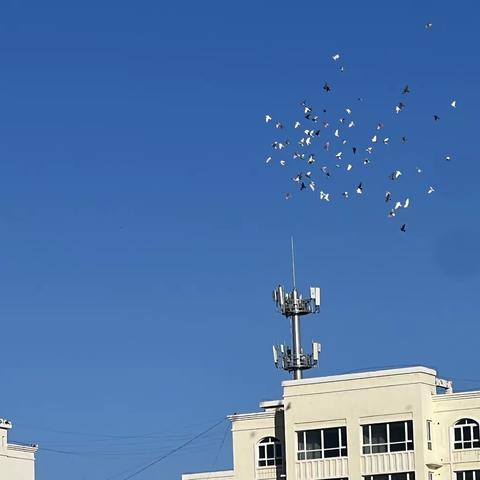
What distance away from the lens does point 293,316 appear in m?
113

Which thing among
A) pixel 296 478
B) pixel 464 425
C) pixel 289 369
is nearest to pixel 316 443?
pixel 296 478

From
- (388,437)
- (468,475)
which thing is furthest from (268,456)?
(468,475)

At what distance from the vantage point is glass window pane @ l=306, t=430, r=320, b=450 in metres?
89.8

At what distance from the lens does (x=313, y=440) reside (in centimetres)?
8988

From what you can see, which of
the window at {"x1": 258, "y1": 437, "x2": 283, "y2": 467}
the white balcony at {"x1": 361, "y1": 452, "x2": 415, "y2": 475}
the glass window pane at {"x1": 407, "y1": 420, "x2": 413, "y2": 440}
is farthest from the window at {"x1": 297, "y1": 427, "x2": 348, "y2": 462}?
the glass window pane at {"x1": 407, "y1": 420, "x2": 413, "y2": 440}

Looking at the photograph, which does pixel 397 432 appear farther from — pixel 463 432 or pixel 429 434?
pixel 463 432

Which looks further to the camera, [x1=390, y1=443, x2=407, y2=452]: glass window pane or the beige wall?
the beige wall

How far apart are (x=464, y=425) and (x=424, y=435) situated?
2309 mm

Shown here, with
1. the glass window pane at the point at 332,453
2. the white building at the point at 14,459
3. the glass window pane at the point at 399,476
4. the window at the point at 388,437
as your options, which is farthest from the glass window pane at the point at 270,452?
the white building at the point at 14,459

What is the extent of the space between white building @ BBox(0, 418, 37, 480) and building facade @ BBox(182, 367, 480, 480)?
21.5 meters

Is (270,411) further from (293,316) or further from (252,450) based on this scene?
(293,316)

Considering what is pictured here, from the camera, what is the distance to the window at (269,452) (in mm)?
92625

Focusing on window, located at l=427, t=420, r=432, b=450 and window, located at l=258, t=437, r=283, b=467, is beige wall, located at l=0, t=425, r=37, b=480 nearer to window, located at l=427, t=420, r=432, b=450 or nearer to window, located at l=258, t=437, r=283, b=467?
window, located at l=258, t=437, r=283, b=467

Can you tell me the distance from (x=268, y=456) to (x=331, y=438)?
515 centimetres
